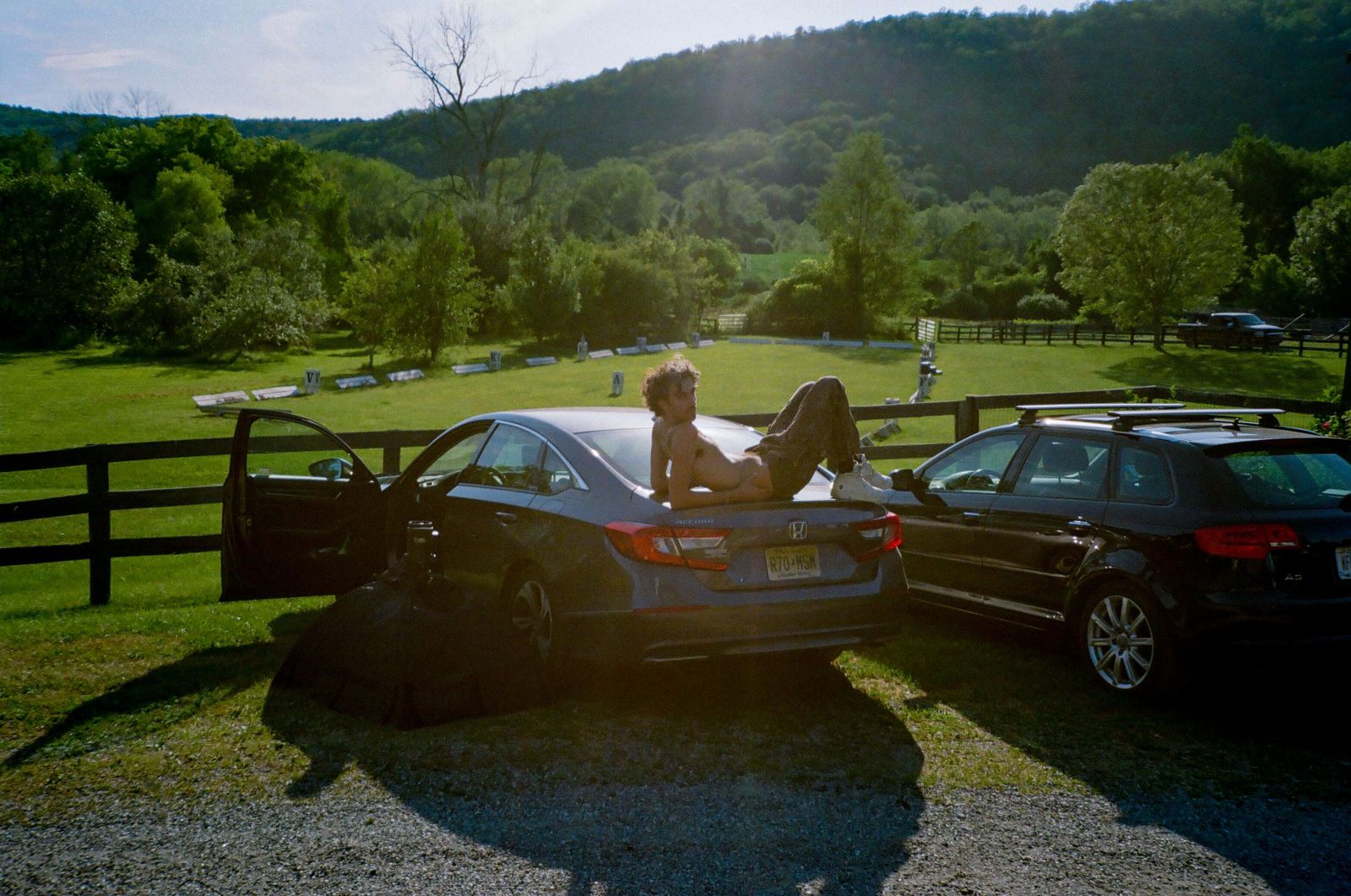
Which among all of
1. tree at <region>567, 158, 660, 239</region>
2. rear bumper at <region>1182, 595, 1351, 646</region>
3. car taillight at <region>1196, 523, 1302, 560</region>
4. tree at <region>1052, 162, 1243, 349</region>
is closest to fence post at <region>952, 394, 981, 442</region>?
car taillight at <region>1196, 523, 1302, 560</region>

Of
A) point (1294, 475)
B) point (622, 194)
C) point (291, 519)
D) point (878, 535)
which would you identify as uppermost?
point (622, 194)

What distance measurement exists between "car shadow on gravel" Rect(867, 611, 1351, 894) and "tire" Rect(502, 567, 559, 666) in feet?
6.65

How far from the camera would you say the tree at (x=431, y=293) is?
149 ft

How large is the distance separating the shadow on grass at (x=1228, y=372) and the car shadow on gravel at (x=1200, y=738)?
34871 mm

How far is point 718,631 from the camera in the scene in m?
4.95

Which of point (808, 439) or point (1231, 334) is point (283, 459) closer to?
point (808, 439)

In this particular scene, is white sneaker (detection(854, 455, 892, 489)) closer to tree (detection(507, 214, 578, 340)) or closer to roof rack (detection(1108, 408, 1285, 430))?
roof rack (detection(1108, 408, 1285, 430))

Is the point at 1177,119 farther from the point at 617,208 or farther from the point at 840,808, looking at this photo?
the point at 840,808

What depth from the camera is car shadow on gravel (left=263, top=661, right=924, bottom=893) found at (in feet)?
11.9

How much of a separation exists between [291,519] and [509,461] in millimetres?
1517

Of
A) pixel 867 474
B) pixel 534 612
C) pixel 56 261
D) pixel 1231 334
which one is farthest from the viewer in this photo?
pixel 56 261

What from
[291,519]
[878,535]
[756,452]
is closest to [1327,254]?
[878,535]

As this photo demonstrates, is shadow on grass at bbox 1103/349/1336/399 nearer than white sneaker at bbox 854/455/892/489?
No

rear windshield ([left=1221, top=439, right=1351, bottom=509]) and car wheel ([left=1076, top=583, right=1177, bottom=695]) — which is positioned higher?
rear windshield ([left=1221, top=439, right=1351, bottom=509])
